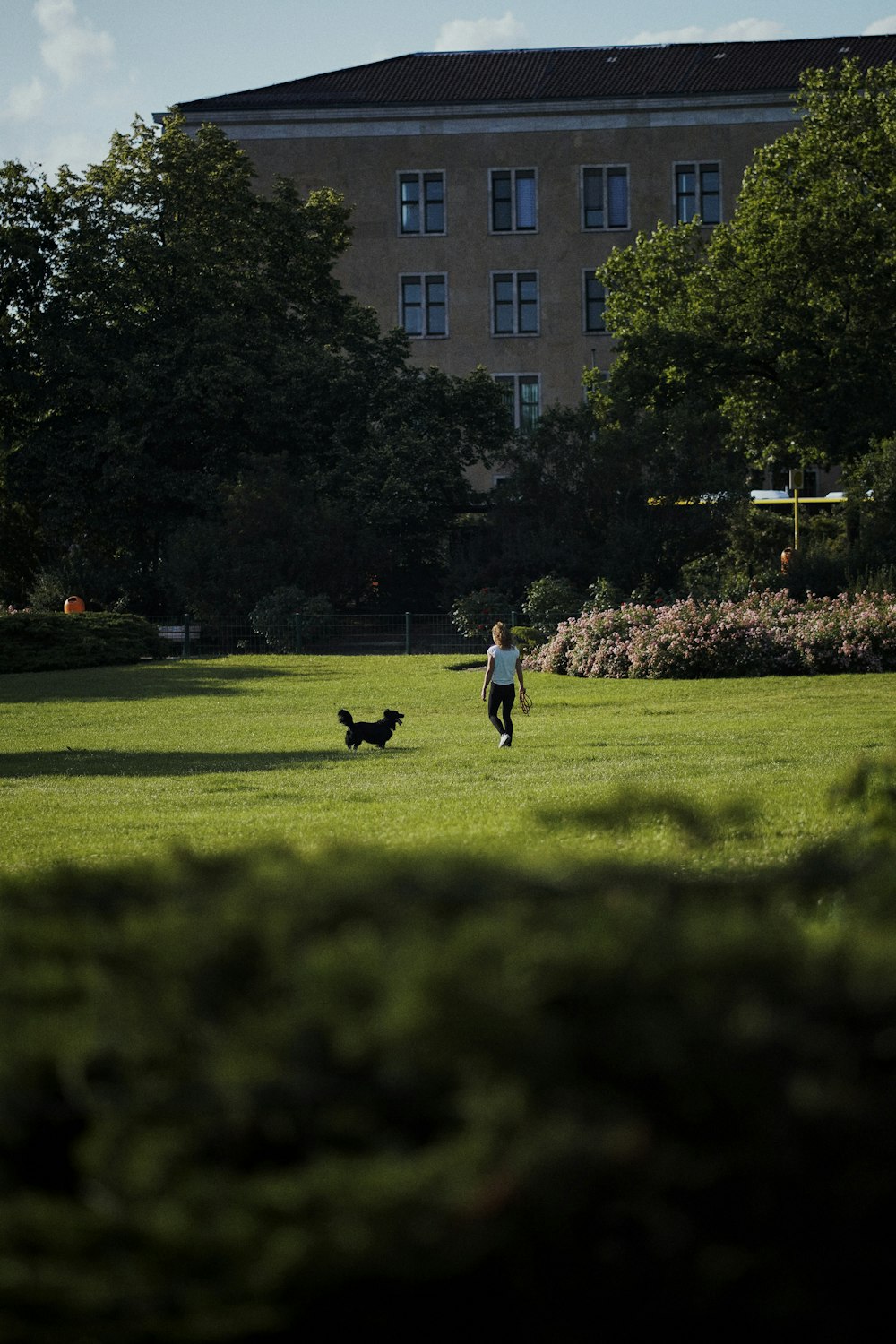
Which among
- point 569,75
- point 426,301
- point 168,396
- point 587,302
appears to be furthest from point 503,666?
point 569,75

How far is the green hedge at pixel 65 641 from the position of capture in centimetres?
3117

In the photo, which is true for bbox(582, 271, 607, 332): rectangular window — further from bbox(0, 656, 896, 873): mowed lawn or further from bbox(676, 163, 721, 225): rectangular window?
bbox(0, 656, 896, 873): mowed lawn

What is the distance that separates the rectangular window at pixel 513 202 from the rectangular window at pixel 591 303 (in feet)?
10.1

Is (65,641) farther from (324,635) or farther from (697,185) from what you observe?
(697,185)

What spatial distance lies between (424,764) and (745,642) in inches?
461

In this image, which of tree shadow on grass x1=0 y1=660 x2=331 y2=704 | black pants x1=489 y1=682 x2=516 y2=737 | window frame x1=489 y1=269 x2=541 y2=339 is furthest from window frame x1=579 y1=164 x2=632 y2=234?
black pants x1=489 y1=682 x2=516 y2=737

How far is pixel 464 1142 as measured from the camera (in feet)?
4.85

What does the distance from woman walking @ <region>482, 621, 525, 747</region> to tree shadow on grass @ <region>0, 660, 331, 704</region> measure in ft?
30.6

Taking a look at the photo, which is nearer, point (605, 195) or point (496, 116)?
point (496, 116)

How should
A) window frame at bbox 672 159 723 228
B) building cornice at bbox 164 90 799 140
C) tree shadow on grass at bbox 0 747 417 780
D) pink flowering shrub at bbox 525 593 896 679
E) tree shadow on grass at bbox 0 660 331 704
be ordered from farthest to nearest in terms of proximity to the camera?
window frame at bbox 672 159 723 228 < building cornice at bbox 164 90 799 140 < tree shadow on grass at bbox 0 660 331 704 < pink flowering shrub at bbox 525 593 896 679 < tree shadow on grass at bbox 0 747 417 780

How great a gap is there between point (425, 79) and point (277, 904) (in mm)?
65344

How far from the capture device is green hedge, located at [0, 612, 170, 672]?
102ft

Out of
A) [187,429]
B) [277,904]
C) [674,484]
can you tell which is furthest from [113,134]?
[277,904]

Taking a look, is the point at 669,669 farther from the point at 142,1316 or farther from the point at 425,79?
the point at 425,79
